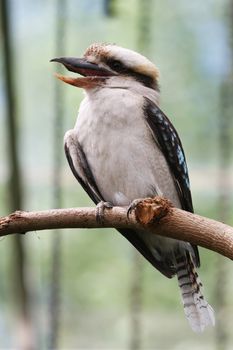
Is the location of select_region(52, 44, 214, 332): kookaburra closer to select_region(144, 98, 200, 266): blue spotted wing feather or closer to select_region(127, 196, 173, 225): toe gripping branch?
select_region(144, 98, 200, 266): blue spotted wing feather

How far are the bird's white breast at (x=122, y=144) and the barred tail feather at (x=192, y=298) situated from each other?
0.43ft

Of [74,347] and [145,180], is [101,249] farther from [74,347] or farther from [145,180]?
[145,180]

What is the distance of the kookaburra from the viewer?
1382 mm

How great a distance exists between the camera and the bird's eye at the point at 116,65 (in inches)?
54.6


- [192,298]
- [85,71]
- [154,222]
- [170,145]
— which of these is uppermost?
[85,71]

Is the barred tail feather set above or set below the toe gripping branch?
below

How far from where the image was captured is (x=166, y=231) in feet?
3.63

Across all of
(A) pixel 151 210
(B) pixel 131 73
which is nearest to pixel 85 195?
(B) pixel 131 73

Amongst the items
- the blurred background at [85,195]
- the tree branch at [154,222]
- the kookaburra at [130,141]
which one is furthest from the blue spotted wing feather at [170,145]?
the blurred background at [85,195]

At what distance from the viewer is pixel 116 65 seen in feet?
4.58

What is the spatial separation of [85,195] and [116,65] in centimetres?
118

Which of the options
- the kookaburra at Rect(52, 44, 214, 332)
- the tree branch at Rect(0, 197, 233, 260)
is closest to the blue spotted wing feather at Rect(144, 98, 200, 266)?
the kookaburra at Rect(52, 44, 214, 332)

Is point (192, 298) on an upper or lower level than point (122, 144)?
lower

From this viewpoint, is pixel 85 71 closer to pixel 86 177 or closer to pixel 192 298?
pixel 86 177
